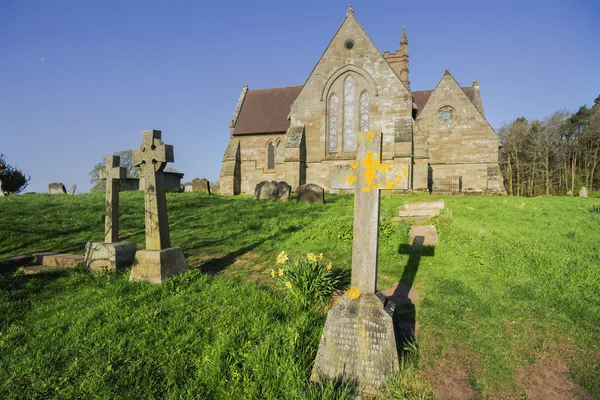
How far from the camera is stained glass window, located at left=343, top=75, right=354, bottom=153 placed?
68.9 feet

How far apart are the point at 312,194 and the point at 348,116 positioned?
8940 millimetres

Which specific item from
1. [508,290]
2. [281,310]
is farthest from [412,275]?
[281,310]

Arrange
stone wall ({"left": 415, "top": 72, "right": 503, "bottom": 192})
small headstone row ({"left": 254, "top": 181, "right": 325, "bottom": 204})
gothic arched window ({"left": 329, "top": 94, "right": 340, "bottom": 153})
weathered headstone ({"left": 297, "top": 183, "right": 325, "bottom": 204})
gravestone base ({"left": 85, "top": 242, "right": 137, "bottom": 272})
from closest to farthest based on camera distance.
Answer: gravestone base ({"left": 85, "top": 242, "right": 137, "bottom": 272})
weathered headstone ({"left": 297, "top": 183, "right": 325, "bottom": 204})
small headstone row ({"left": 254, "top": 181, "right": 325, "bottom": 204})
gothic arched window ({"left": 329, "top": 94, "right": 340, "bottom": 153})
stone wall ({"left": 415, "top": 72, "right": 503, "bottom": 192})

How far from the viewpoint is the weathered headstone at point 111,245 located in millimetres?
6629

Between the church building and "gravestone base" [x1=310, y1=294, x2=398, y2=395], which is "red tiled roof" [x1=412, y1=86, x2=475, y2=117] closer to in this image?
the church building

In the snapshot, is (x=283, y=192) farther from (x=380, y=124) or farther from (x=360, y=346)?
(x=360, y=346)

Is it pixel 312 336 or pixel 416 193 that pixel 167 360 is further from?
pixel 416 193

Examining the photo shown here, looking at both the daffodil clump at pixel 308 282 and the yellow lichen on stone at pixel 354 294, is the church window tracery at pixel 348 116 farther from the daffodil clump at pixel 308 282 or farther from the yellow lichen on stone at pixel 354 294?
the yellow lichen on stone at pixel 354 294

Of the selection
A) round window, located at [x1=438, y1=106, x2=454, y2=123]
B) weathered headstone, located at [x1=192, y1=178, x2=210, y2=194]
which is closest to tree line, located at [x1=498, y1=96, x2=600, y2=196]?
round window, located at [x1=438, y1=106, x2=454, y2=123]

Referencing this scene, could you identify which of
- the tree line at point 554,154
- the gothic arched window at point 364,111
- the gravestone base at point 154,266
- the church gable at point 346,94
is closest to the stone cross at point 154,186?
the gravestone base at point 154,266

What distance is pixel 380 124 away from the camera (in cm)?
2017

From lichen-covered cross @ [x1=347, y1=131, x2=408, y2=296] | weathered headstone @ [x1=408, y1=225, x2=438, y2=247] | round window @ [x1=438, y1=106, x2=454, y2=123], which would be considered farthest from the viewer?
round window @ [x1=438, y1=106, x2=454, y2=123]

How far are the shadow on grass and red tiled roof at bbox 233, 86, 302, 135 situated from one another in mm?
19285

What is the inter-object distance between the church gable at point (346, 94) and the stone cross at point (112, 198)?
15368mm
